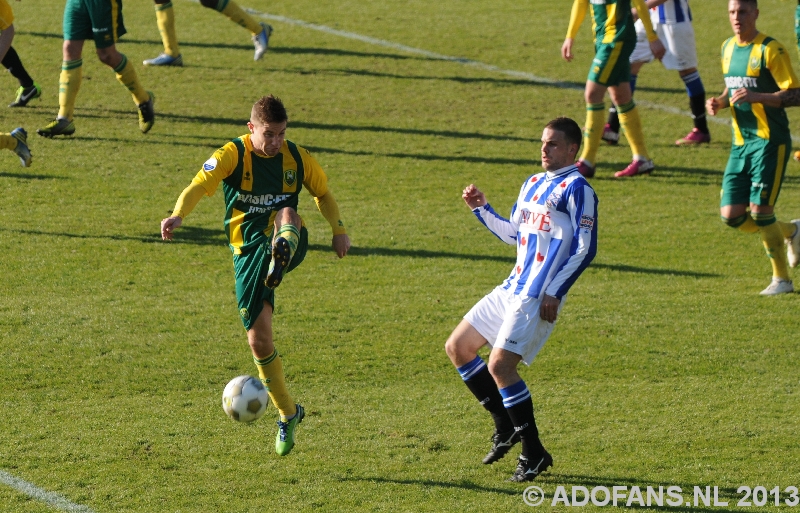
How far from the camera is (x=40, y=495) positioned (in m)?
5.99

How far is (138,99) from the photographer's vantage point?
1219 centimetres

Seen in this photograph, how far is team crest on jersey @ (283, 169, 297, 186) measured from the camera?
21.7ft

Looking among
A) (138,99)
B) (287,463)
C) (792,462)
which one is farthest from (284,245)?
(138,99)

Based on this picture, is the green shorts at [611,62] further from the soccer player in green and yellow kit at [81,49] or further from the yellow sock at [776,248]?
→ the soccer player in green and yellow kit at [81,49]

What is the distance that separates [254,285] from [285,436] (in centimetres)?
92

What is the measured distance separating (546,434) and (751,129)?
11.8ft

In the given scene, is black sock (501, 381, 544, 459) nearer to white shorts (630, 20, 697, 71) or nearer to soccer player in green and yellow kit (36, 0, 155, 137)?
soccer player in green and yellow kit (36, 0, 155, 137)

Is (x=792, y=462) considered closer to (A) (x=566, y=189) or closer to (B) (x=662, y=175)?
(A) (x=566, y=189)

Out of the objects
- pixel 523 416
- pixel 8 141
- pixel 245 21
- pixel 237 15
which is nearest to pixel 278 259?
pixel 523 416

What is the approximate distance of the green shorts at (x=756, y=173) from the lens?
8953 mm

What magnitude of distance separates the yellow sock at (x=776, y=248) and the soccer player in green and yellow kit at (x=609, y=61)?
2850mm

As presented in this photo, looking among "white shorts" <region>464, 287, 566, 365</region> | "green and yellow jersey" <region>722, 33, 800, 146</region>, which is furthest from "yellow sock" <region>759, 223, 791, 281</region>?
"white shorts" <region>464, 287, 566, 365</region>

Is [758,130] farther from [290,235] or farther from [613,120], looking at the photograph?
[290,235]

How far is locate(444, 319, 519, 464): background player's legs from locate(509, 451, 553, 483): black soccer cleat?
0.20 m
